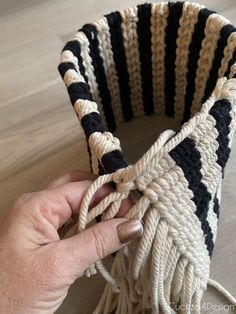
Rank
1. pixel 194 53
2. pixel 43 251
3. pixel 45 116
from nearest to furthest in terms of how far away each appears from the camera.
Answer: pixel 43 251 → pixel 194 53 → pixel 45 116

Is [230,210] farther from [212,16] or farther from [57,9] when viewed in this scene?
[57,9]

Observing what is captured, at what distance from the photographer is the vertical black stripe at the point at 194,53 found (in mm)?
629

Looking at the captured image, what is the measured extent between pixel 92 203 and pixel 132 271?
0.10 metres

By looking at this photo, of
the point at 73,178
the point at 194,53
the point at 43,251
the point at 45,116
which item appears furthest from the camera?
the point at 45,116

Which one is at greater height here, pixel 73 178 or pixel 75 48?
pixel 75 48

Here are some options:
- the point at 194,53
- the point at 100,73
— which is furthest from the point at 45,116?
the point at 194,53

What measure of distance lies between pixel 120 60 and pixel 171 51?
9 cm

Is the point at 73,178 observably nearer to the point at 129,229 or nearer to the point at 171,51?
the point at 129,229

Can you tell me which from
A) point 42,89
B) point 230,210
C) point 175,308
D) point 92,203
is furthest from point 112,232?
point 42,89

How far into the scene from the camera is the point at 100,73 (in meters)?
0.71

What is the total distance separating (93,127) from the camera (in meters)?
0.50

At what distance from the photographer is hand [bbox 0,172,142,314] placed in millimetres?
437

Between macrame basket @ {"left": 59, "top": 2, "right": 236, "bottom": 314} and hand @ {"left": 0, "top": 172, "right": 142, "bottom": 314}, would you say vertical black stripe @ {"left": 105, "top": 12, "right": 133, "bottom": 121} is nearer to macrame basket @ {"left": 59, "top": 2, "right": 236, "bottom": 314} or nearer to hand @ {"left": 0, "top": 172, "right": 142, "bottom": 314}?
macrame basket @ {"left": 59, "top": 2, "right": 236, "bottom": 314}

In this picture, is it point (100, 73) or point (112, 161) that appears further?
point (100, 73)
